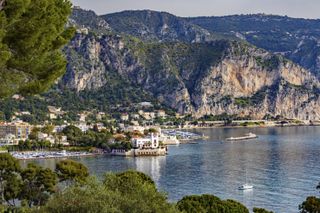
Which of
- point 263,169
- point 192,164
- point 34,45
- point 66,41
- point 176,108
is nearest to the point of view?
point 34,45

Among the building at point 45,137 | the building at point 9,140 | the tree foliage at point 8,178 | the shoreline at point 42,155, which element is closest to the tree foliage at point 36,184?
the tree foliage at point 8,178

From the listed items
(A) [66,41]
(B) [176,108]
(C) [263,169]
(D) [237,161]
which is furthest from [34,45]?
(B) [176,108]

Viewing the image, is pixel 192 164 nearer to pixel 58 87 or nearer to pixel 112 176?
pixel 112 176

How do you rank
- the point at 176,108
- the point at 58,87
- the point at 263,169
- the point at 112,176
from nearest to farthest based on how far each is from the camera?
the point at 112,176, the point at 263,169, the point at 58,87, the point at 176,108

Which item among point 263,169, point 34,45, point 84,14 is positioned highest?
point 84,14

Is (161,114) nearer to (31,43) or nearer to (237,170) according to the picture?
(237,170)

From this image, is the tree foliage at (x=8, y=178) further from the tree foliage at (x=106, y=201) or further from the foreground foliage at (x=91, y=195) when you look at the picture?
the tree foliage at (x=106, y=201)

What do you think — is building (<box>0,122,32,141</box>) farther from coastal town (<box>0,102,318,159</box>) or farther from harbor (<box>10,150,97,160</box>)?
harbor (<box>10,150,97,160</box>)

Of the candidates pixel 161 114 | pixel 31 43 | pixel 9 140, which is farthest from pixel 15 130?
pixel 31 43
